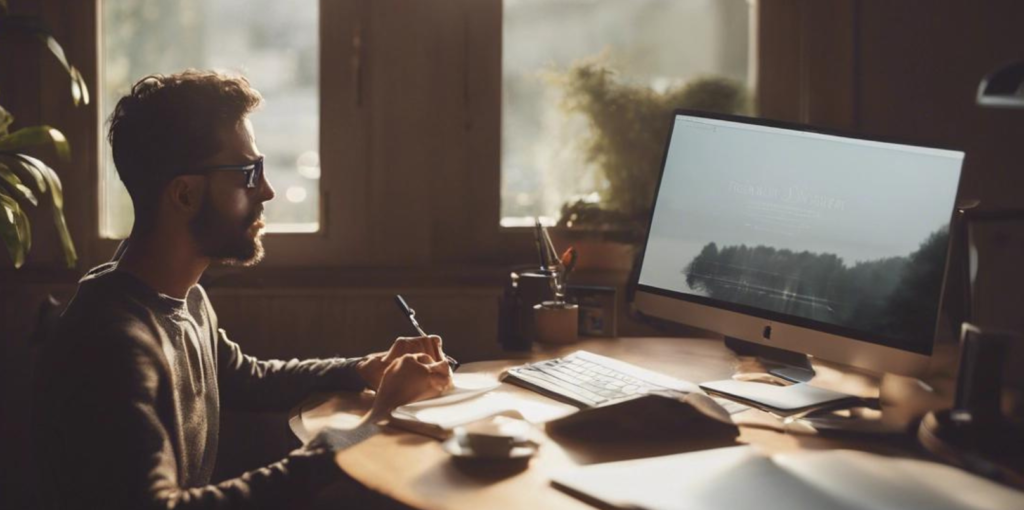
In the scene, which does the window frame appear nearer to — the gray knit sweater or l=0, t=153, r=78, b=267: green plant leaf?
l=0, t=153, r=78, b=267: green plant leaf

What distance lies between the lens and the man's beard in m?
1.35

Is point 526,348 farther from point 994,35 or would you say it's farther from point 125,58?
point 994,35

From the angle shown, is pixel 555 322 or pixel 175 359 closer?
pixel 175 359

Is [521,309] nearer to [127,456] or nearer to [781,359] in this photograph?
[781,359]

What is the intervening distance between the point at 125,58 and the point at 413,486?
5.38ft

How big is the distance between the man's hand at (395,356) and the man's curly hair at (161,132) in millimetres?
409

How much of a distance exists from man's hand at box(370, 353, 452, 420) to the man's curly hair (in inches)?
16.9

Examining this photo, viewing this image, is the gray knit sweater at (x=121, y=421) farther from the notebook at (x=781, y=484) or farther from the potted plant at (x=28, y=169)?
the potted plant at (x=28, y=169)

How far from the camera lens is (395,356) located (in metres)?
1.47

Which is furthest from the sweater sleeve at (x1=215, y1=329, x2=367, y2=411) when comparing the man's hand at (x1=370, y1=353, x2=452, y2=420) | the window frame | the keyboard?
the window frame

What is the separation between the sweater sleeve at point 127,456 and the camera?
101cm

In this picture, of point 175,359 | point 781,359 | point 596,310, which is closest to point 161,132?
point 175,359

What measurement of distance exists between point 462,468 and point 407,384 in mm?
303

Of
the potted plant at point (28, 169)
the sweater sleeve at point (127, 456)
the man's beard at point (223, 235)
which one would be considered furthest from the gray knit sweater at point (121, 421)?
the potted plant at point (28, 169)
